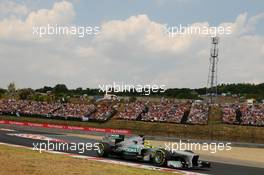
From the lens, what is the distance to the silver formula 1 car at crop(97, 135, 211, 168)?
1892 centimetres

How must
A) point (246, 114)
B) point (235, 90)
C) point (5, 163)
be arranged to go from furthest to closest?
point (235, 90) → point (246, 114) → point (5, 163)

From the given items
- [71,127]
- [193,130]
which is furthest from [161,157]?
[71,127]

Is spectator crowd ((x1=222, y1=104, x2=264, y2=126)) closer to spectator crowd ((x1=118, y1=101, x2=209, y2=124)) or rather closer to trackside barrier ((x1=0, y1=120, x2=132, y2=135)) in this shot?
spectator crowd ((x1=118, y1=101, x2=209, y2=124))

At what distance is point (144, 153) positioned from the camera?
66.2 feet

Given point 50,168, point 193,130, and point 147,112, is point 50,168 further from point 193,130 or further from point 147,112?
point 147,112

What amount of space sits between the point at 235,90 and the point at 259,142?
95369 mm

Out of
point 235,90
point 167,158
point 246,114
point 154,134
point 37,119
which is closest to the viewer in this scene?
point 167,158

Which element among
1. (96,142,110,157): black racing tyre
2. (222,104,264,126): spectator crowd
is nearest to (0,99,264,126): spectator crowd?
(222,104,264,126): spectator crowd

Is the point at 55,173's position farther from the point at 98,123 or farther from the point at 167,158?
the point at 98,123

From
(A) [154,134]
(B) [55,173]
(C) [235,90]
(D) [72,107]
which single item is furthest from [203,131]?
(C) [235,90]

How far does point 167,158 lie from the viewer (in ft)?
62.4

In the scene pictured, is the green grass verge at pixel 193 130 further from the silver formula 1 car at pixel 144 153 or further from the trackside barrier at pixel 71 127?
the silver formula 1 car at pixel 144 153

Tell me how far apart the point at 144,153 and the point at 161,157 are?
1256 millimetres

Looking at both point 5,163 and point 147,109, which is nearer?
point 5,163
